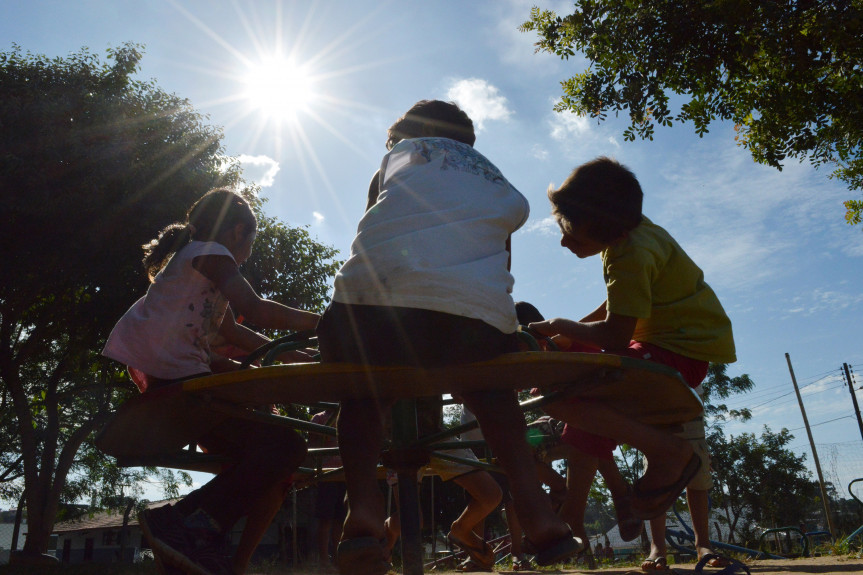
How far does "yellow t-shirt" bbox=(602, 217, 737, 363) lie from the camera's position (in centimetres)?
204

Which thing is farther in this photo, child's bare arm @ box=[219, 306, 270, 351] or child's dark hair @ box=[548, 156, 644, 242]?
child's bare arm @ box=[219, 306, 270, 351]

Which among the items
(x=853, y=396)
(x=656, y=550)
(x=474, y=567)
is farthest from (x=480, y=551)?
(x=853, y=396)

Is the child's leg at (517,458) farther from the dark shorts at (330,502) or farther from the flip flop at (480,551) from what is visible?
the dark shorts at (330,502)

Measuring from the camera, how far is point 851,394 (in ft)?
89.1

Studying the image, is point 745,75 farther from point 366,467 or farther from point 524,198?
point 366,467

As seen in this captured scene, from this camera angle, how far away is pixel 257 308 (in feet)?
5.95

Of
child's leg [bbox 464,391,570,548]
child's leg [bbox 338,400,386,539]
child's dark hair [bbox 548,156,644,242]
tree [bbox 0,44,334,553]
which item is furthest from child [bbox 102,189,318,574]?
tree [bbox 0,44,334,553]

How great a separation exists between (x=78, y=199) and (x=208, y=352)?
8261 millimetres

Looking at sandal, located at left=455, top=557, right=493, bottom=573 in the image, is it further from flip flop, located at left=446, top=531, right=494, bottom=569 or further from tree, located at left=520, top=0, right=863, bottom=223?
tree, located at left=520, top=0, right=863, bottom=223

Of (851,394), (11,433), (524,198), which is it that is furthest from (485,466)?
(851,394)

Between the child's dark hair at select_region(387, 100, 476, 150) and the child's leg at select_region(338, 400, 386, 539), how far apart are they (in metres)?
0.83

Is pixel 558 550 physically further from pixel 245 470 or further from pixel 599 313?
pixel 599 313

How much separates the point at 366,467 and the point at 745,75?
6352 millimetres

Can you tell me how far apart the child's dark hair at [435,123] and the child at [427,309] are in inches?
8.6
